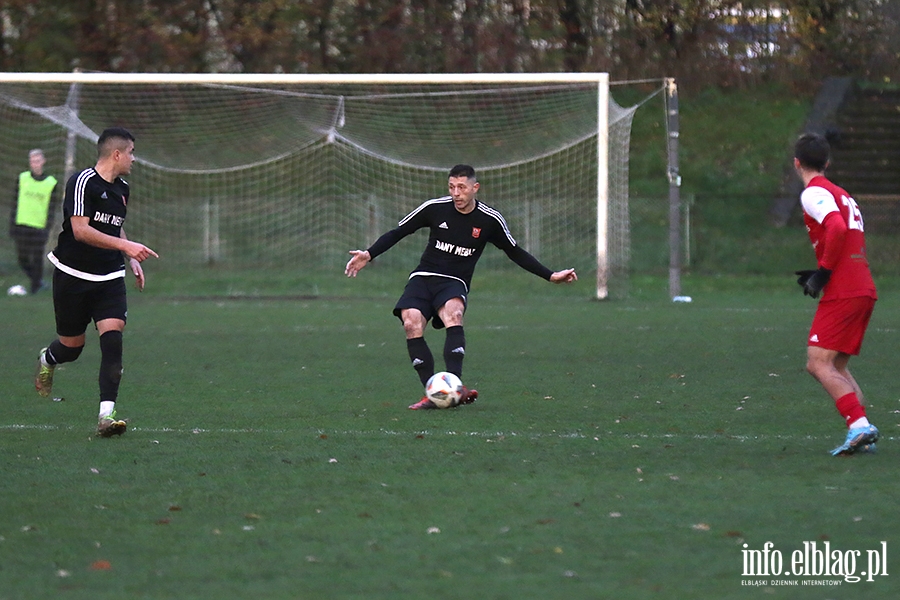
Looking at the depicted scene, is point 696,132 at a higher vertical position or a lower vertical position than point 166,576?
higher

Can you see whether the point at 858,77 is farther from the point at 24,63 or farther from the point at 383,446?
the point at 383,446

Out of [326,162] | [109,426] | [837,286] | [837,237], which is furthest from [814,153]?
[326,162]

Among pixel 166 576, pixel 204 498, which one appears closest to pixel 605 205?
pixel 204 498

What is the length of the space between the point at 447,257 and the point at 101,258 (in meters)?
2.56

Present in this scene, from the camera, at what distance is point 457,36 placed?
1060 inches

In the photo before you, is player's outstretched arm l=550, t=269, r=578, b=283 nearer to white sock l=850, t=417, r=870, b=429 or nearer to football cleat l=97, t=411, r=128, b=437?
white sock l=850, t=417, r=870, b=429

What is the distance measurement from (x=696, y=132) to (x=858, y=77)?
4046 millimetres

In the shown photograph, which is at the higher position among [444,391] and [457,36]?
[457,36]

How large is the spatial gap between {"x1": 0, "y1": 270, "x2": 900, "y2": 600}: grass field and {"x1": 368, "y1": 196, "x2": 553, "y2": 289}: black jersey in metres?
0.95

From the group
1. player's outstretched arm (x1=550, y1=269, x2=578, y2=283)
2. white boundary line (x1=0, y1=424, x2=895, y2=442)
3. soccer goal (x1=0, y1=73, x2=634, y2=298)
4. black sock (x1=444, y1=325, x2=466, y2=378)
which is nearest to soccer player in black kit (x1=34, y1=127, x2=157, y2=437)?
white boundary line (x1=0, y1=424, x2=895, y2=442)

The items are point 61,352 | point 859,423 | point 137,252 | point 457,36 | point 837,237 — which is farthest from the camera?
point 457,36

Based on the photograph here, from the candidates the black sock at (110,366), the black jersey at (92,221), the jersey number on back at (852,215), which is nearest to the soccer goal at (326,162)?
the black jersey at (92,221)

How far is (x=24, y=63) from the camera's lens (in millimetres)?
26969

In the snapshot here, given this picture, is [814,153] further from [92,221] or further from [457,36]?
[457,36]
